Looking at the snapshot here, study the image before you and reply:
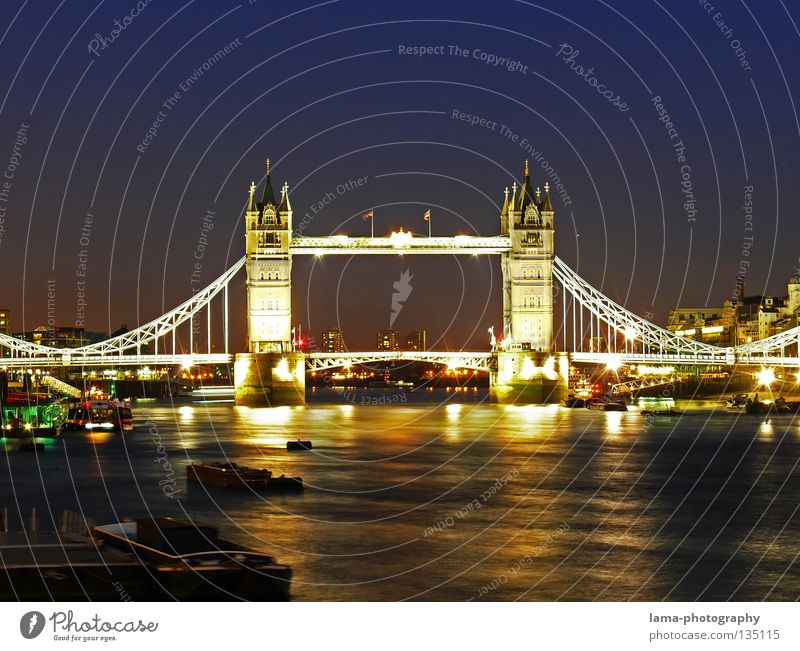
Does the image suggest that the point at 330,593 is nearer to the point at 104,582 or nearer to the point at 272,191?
Answer: the point at 104,582

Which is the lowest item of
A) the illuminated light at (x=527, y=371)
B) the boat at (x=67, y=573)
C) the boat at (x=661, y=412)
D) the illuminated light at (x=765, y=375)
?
the boat at (x=661, y=412)

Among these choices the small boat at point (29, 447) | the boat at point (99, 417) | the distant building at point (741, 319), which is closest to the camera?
the small boat at point (29, 447)

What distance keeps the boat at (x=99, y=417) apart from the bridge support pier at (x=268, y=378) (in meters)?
14.1

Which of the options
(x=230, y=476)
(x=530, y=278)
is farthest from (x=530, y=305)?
(x=230, y=476)

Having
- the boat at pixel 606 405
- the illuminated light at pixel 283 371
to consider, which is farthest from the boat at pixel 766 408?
the illuminated light at pixel 283 371

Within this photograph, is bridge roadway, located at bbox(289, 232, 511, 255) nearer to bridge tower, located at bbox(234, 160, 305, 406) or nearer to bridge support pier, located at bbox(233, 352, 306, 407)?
bridge tower, located at bbox(234, 160, 305, 406)

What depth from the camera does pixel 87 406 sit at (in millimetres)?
77375

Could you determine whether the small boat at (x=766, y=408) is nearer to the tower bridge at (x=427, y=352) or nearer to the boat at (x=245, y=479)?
the tower bridge at (x=427, y=352)

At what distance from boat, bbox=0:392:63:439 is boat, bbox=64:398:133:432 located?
2.66ft

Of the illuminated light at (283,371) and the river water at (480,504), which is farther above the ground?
the illuminated light at (283,371)

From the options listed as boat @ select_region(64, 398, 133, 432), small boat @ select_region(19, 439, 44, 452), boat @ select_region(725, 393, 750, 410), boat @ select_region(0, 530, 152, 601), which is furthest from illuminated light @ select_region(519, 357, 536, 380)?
boat @ select_region(0, 530, 152, 601)

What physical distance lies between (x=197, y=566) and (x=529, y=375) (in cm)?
7736

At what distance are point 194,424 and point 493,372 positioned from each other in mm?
29291

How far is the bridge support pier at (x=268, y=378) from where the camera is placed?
302 feet
